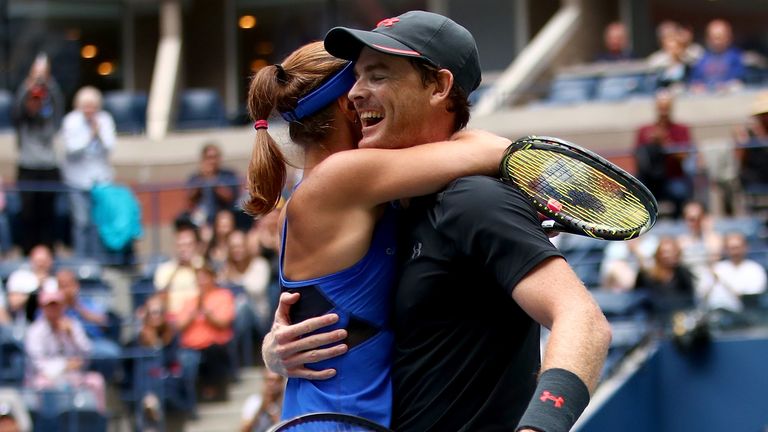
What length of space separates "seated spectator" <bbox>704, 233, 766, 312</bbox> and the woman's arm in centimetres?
641

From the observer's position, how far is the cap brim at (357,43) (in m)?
2.81

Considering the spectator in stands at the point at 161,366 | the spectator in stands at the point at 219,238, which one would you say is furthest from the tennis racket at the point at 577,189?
the spectator in stands at the point at 219,238

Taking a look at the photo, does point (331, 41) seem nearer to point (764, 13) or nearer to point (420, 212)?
point (420, 212)

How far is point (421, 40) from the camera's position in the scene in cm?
287

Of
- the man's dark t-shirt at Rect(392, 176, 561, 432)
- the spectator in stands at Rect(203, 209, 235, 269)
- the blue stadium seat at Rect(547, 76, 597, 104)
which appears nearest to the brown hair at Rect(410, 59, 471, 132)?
the man's dark t-shirt at Rect(392, 176, 561, 432)

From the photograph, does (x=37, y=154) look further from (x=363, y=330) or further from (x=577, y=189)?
(x=577, y=189)

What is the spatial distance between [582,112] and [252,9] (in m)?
6.08

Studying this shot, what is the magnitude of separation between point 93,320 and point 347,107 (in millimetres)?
7525

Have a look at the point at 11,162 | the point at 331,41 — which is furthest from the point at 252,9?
the point at 331,41

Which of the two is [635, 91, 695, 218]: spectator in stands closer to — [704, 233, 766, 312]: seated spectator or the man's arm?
[704, 233, 766, 312]: seated spectator

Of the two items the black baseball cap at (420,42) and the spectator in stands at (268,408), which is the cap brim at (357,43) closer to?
the black baseball cap at (420,42)

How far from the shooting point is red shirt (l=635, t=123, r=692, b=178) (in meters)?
10.3

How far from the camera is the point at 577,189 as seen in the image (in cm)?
277

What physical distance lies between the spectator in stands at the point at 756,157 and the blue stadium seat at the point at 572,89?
516 centimetres
